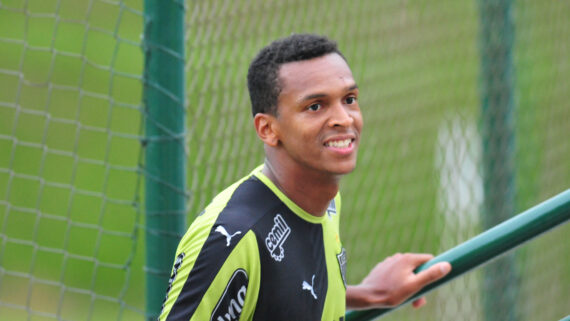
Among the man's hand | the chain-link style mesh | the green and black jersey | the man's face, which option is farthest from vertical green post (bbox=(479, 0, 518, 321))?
the chain-link style mesh

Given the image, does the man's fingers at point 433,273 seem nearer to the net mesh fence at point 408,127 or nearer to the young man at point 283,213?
the young man at point 283,213

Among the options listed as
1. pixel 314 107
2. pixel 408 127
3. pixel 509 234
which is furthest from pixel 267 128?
→ pixel 408 127

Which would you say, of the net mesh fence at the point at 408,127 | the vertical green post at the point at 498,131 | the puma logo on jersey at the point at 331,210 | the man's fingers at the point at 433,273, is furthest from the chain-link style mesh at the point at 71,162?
the man's fingers at the point at 433,273

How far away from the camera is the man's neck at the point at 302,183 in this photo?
6.98 feet

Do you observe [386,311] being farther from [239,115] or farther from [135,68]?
[135,68]

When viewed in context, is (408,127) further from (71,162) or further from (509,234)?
(71,162)

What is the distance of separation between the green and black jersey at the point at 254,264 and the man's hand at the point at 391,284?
16 cm

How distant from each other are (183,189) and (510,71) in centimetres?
219

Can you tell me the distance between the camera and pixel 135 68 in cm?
805

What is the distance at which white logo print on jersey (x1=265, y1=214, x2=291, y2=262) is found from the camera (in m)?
2.01

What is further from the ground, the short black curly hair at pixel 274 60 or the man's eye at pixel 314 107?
the short black curly hair at pixel 274 60

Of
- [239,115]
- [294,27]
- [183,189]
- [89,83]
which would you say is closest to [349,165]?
[183,189]

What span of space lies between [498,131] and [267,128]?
239 cm

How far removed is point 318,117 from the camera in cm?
205
